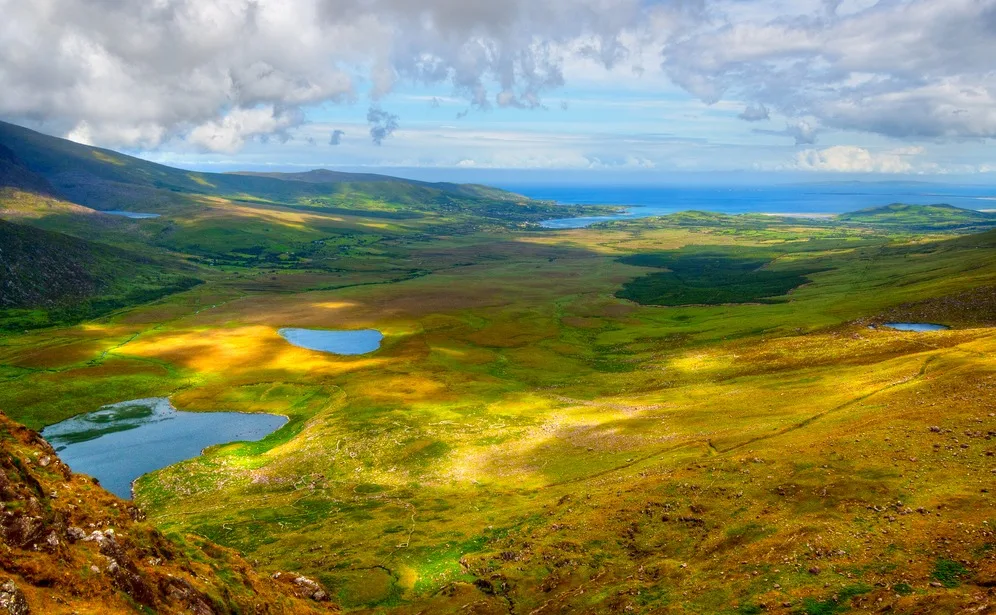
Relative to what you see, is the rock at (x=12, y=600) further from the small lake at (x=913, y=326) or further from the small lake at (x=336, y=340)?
the small lake at (x=913, y=326)

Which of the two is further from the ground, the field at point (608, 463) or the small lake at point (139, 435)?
the field at point (608, 463)

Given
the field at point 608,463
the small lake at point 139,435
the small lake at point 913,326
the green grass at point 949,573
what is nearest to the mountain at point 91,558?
the field at point 608,463

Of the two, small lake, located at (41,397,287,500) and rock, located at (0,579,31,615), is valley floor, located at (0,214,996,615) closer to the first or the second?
small lake, located at (41,397,287,500)

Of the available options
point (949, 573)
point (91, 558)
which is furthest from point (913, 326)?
point (91, 558)

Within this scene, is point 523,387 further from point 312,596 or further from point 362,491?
point 312,596

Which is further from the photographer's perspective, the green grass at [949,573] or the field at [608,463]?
the field at [608,463]

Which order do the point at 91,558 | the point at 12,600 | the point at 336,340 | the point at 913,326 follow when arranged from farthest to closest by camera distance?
the point at 336,340, the point at 913,326, the point at 91,558, the point at 12,600

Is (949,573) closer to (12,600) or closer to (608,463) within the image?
(608,463)

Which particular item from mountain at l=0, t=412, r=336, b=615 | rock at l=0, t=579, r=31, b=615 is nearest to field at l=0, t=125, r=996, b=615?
mountain at l=0, t=412, r=336, b=615
